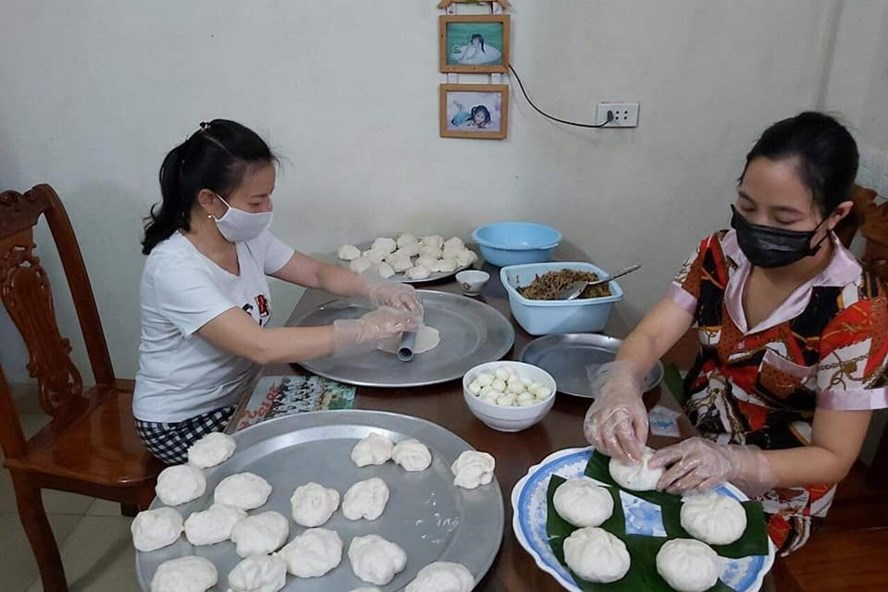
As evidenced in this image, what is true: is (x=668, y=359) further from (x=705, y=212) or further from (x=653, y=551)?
(x=653, y=551)

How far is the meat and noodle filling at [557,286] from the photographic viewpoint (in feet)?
4.82

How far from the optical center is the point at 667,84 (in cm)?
196

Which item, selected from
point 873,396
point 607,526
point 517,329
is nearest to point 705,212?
point 517,329

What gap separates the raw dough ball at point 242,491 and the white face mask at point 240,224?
0.60 m

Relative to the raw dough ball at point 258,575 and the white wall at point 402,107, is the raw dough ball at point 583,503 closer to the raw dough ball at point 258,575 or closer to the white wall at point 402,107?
the raw dough ball at point 258,575

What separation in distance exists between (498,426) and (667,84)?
4.52 feet

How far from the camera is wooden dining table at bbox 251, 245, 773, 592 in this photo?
82 centimetres

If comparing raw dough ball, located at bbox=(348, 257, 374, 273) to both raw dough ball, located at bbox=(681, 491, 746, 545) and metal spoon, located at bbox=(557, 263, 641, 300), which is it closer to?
metal spoon, located at bbox=(557, 263, 641, 300)

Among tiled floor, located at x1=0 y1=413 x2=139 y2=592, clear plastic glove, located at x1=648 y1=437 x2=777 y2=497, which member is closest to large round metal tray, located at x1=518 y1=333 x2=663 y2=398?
clear plastic glove, located at x1=648 y1=437 x2=777 y2=497

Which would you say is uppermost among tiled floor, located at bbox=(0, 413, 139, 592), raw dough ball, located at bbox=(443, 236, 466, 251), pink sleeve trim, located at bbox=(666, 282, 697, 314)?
pink sleeve trim, located at bbox=(666, 282, 697, 314)

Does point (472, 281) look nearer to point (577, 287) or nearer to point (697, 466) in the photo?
point (577, 287)

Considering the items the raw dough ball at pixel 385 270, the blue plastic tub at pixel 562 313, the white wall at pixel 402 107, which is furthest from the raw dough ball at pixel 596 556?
the white wall at pixel 402 107

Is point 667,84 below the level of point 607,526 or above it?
above

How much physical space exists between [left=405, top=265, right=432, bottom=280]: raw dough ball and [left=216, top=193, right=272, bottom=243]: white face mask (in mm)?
462
